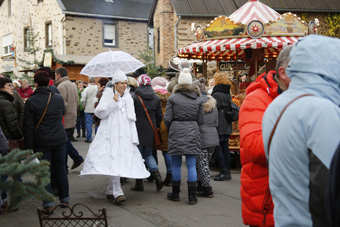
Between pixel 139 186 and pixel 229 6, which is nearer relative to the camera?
pixel 139 186

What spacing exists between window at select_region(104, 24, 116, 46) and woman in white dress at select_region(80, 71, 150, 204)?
80.6ft

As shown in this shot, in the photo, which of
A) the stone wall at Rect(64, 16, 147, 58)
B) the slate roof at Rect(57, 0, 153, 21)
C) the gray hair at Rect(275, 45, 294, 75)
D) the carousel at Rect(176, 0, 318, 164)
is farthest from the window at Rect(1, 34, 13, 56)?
Answer: the gray hair at Rect(275, 45, 294, 75)

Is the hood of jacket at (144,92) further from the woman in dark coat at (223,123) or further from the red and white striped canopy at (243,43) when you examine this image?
the red and white striped canopy at (243,43)

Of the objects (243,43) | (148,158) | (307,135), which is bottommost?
(148,158)

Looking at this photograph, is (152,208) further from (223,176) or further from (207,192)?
(223,176)

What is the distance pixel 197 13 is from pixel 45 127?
19687 millimetres

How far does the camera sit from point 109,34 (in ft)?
102

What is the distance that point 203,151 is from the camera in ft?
24.2

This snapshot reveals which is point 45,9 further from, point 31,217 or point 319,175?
point 319,175

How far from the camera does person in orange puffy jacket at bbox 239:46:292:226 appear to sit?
3.00 m

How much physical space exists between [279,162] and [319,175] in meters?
0.31

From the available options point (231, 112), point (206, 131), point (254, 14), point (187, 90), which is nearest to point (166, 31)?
point (254, 14)

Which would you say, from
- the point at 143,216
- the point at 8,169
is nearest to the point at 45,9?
the point at 143,216

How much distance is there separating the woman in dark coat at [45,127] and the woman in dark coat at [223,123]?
3.23 metres
